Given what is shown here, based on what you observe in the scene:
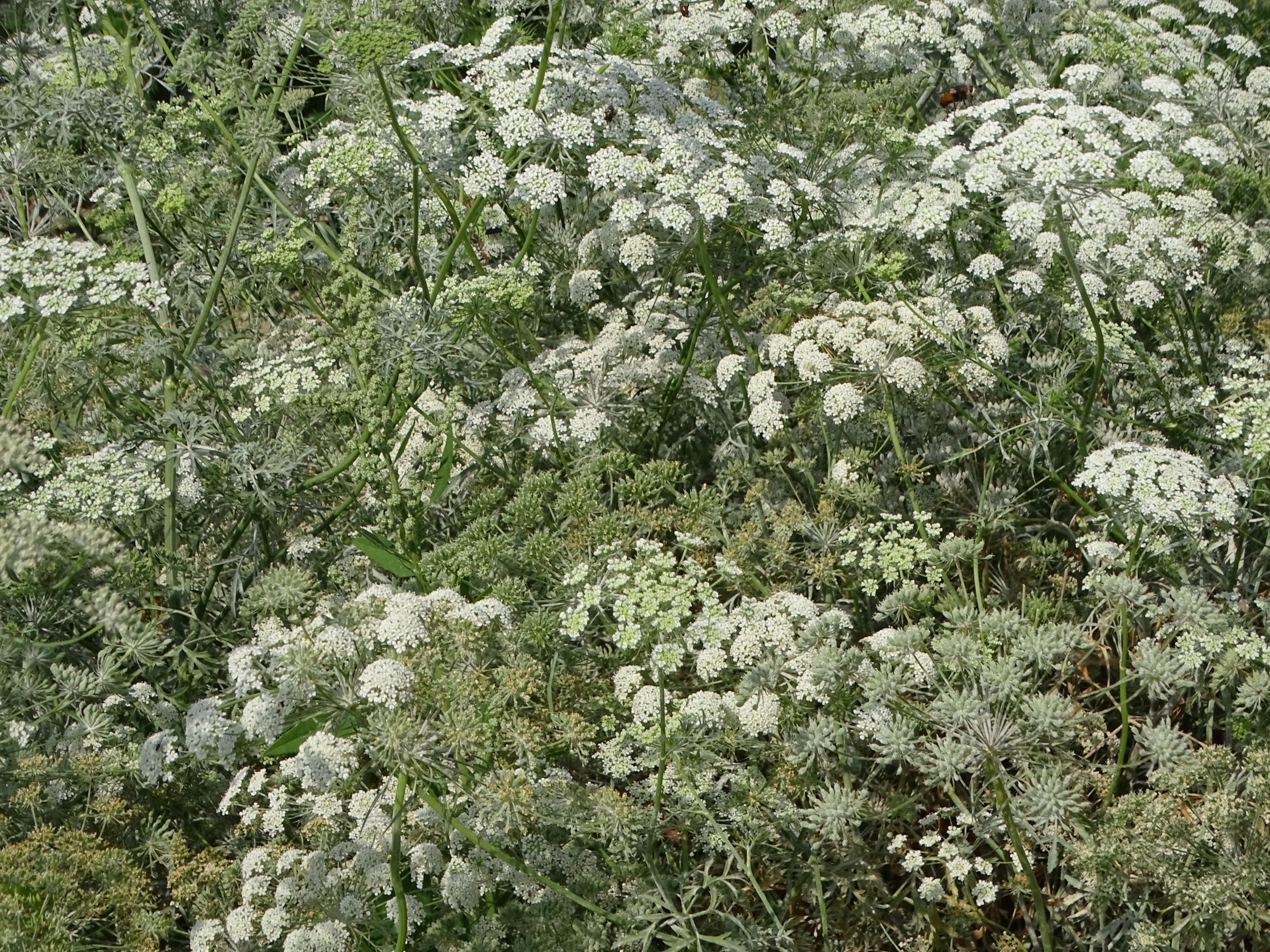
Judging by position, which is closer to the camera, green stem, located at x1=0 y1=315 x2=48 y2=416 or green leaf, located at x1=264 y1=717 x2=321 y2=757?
green leaf, located at x1=264 y1=717 x2=321 y2=757

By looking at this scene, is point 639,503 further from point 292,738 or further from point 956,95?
point 956,95

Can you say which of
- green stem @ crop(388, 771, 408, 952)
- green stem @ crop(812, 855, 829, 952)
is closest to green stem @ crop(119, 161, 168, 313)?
green stem @ crop(388, 771, 408, 952)

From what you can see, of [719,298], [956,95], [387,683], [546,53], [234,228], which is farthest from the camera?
[956,95]

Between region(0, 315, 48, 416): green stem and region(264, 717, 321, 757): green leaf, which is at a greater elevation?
region(0, 315, 48, 416): green stem

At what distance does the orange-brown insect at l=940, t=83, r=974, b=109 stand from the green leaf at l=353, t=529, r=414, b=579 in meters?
4.45

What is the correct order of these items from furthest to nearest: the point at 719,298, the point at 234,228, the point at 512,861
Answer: the point at 234,228
the point at 719,298
the point at 512,861

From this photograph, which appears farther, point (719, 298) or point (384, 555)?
point (719, 298)

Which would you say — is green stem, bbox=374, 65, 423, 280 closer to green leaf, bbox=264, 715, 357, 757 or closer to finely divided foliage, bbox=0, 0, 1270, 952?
finely divided foliage, bbox=0, 0, 1270, 952

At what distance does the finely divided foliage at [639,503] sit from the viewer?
145 inches

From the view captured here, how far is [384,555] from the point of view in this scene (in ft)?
14.0

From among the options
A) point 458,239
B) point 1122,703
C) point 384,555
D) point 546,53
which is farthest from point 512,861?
point 546,53

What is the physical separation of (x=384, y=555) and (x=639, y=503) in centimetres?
94

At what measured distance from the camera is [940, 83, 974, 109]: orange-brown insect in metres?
6.95

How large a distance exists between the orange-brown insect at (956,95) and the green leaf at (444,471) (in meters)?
4.02
